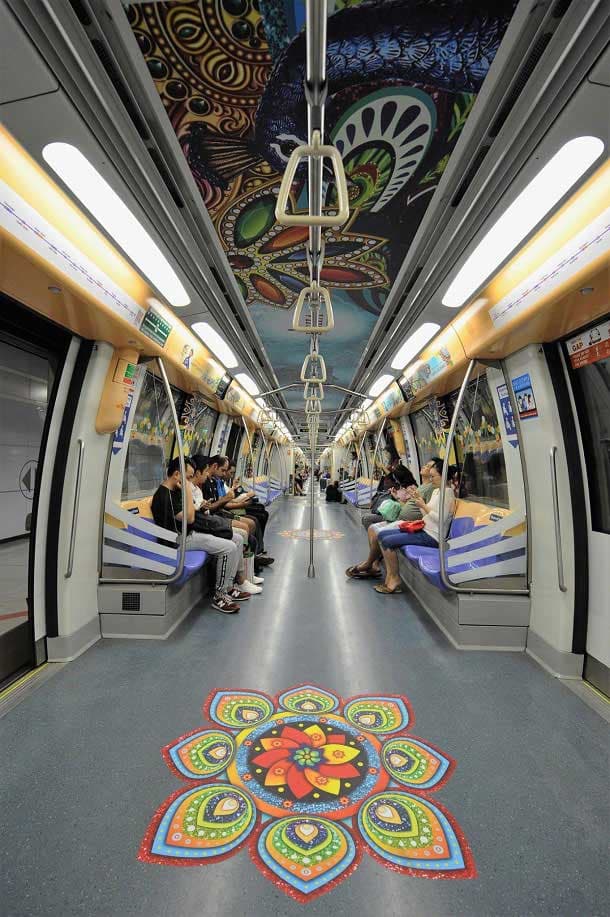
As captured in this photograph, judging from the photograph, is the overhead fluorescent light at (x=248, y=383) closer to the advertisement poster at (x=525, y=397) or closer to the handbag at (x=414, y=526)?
the handbag at (x=414, y=526)

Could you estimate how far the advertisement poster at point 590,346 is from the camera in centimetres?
285

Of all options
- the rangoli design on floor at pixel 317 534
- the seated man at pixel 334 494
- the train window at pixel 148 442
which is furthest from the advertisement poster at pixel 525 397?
the seated man at pixel 334 494

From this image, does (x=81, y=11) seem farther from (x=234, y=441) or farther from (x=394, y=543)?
(x=234, y=441)

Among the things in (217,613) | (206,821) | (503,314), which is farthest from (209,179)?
(217,613)

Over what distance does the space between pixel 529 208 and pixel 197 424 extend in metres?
6.48

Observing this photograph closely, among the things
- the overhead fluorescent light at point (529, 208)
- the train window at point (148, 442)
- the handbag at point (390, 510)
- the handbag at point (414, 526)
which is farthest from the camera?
the handbag at point (390, 510)

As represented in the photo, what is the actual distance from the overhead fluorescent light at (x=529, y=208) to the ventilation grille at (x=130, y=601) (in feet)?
12.4

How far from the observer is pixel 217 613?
445 cm

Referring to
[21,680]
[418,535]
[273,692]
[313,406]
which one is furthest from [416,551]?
Answer: [21,680]

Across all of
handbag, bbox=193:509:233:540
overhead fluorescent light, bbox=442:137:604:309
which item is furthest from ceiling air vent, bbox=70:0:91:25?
handbag, bbox=193:509:233:540

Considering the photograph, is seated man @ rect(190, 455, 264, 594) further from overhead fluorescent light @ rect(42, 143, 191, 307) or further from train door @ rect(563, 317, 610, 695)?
train door @ rect(563, 317, 610, 695)

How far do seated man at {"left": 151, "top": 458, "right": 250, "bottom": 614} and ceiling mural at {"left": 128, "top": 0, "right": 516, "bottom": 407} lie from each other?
2481mm

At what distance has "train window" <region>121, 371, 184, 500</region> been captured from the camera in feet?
17.6

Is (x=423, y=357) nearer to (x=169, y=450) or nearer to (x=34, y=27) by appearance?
(x=169, y=450)
